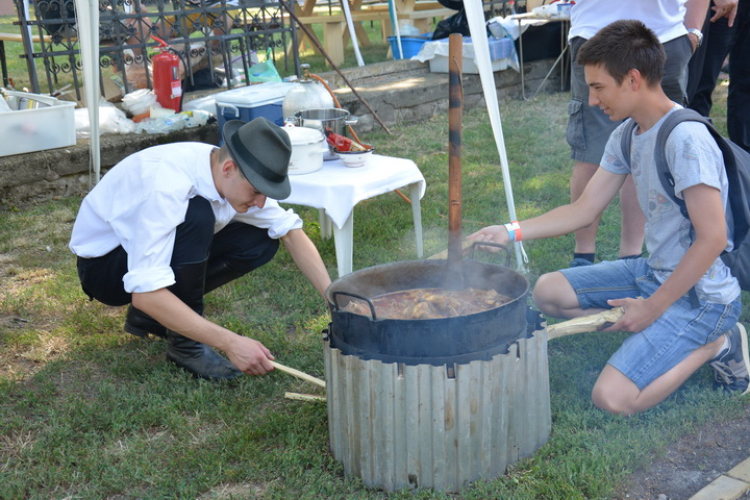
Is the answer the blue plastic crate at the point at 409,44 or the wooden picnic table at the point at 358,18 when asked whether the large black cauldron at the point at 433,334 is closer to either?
the blue plastic crate at the point at 409,44

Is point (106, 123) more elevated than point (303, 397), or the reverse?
point (106, 123)

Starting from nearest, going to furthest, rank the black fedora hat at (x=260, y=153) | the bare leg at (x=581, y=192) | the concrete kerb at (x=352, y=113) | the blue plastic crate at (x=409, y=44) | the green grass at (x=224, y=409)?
the green grass at (x=224, y=409) < the black fedora hat at (x=260, y=153) < the bare leg at (x=581, y=192) < the concrete kerb at (x=352, y=113) < the blue plastic crate at (x=409, y=44)

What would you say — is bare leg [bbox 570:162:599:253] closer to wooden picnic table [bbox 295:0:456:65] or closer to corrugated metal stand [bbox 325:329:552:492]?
corrugated metal stand [bbox 325:329:552:492]

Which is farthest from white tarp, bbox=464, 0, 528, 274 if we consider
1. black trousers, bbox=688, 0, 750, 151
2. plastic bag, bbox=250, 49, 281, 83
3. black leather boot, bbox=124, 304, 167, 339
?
plastic bag, bbox=250, 49, 281, 83

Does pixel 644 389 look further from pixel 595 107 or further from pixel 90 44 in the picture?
pixel 90 44

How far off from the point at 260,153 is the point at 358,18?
8483mm

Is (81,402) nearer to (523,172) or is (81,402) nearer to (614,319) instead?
(614,319)

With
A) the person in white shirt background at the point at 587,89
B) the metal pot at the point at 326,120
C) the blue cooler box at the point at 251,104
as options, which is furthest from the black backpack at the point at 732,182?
the blue cooler box at the point at 251,104

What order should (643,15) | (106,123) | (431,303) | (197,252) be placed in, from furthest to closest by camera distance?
(106,123) → (643,15) → (197,252) → (431,303)

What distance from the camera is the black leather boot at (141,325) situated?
11.2ft

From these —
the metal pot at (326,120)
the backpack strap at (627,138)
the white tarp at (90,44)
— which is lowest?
the metal pot at (326,120)

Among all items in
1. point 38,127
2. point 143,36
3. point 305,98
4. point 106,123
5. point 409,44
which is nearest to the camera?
point 305,98

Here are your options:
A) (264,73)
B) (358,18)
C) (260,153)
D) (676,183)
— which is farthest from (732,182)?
(358,18)

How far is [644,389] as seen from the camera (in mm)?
2758
